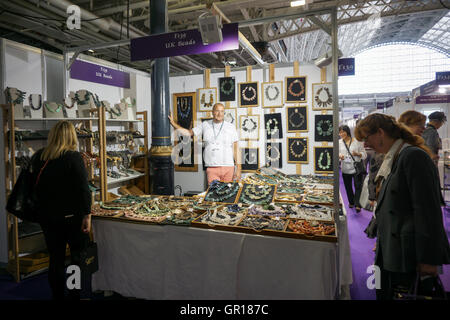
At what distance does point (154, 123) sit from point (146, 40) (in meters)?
1.50

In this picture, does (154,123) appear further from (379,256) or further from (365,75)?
(365,75)

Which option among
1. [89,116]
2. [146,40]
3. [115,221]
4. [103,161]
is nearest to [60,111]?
[89,116]

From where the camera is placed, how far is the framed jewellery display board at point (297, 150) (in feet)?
16.2

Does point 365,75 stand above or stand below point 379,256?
above

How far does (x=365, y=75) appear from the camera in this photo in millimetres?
27531

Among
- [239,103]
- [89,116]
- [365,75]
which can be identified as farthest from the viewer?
[365,75]

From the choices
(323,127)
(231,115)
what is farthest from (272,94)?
(323,127)

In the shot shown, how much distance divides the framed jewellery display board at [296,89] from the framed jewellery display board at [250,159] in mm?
1043

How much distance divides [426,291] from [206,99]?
4473 mm

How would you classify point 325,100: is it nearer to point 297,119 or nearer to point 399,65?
point 297,119

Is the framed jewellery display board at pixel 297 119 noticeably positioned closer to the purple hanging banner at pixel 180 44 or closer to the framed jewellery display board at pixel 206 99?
the framed jewellery display board at pixel 206 99

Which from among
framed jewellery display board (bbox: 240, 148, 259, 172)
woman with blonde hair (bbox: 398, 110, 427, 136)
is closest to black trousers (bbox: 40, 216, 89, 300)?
woman with blonde hair (bbox: 398, 110, 427, 136)
